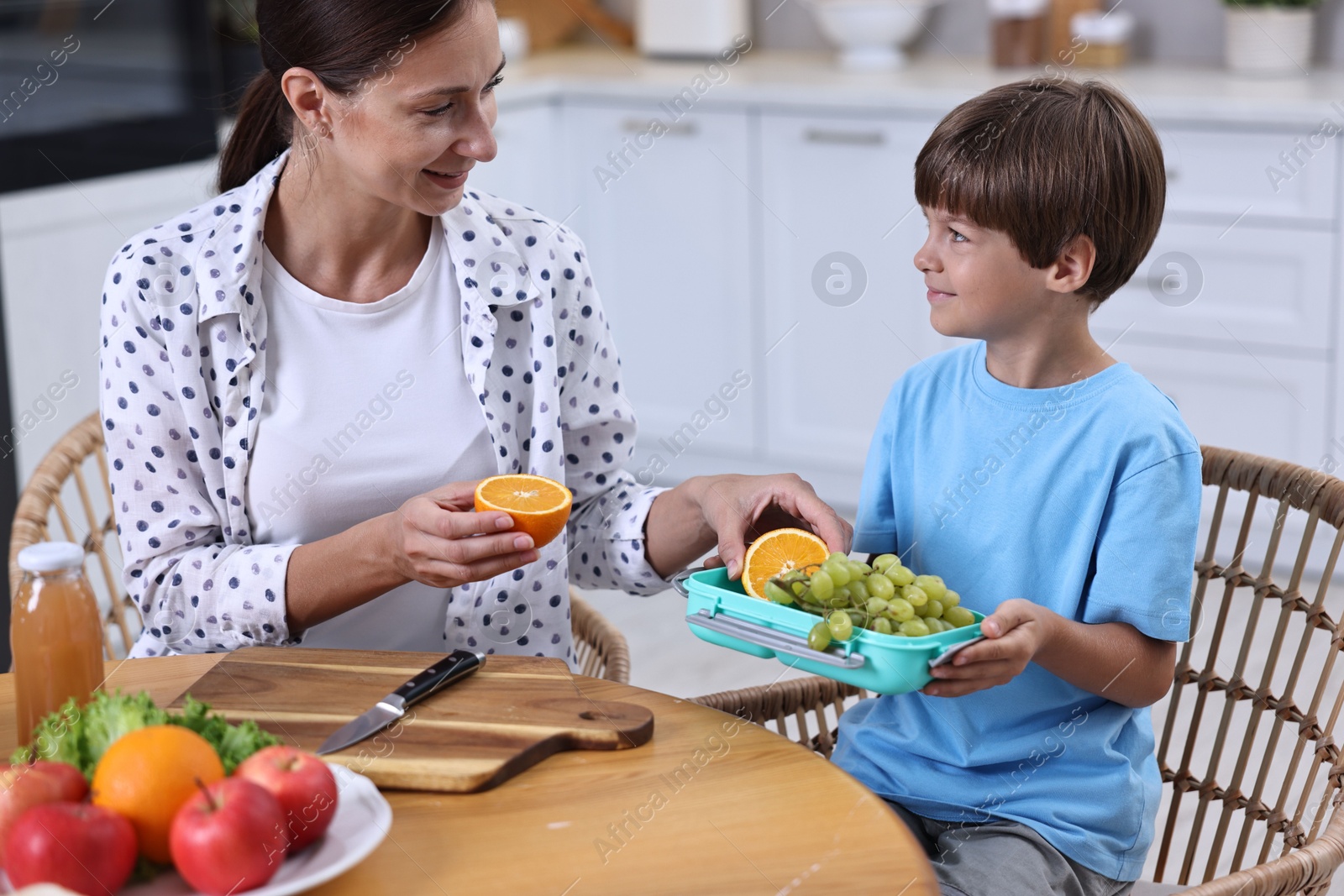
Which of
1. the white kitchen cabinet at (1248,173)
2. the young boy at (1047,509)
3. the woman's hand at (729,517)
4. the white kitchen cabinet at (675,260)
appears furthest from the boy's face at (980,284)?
the white kitchen cabinet at (675,260)

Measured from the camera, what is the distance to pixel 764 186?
122 inches

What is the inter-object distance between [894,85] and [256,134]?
180 centimetres

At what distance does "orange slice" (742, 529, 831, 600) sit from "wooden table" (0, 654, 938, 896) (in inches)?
4.9

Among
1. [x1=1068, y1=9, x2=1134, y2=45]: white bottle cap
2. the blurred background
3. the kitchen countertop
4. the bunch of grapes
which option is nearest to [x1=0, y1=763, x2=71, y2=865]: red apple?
the bunch of grapes

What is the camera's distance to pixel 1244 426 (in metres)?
2.76

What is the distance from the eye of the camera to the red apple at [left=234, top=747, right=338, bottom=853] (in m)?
0.81

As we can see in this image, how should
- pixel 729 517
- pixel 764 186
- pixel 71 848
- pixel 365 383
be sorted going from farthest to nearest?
pixel 764 186 < pixel 365 383 < pixel 729 517 < pixel 71 848

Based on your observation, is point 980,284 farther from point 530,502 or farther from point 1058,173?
point 530,502

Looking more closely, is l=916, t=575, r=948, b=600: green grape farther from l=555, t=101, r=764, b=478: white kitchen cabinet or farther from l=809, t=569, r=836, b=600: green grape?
l=555, t=101, r=764, b=478: white kitchen cabinet

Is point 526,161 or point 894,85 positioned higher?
point 894,85

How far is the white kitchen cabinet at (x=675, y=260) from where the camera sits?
3172 mm

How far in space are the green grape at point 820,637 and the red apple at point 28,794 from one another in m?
0.46

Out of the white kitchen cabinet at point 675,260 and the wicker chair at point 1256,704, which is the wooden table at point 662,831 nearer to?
the wicker chair at point 1256,704

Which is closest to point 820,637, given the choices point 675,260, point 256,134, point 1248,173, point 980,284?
point 980,284
